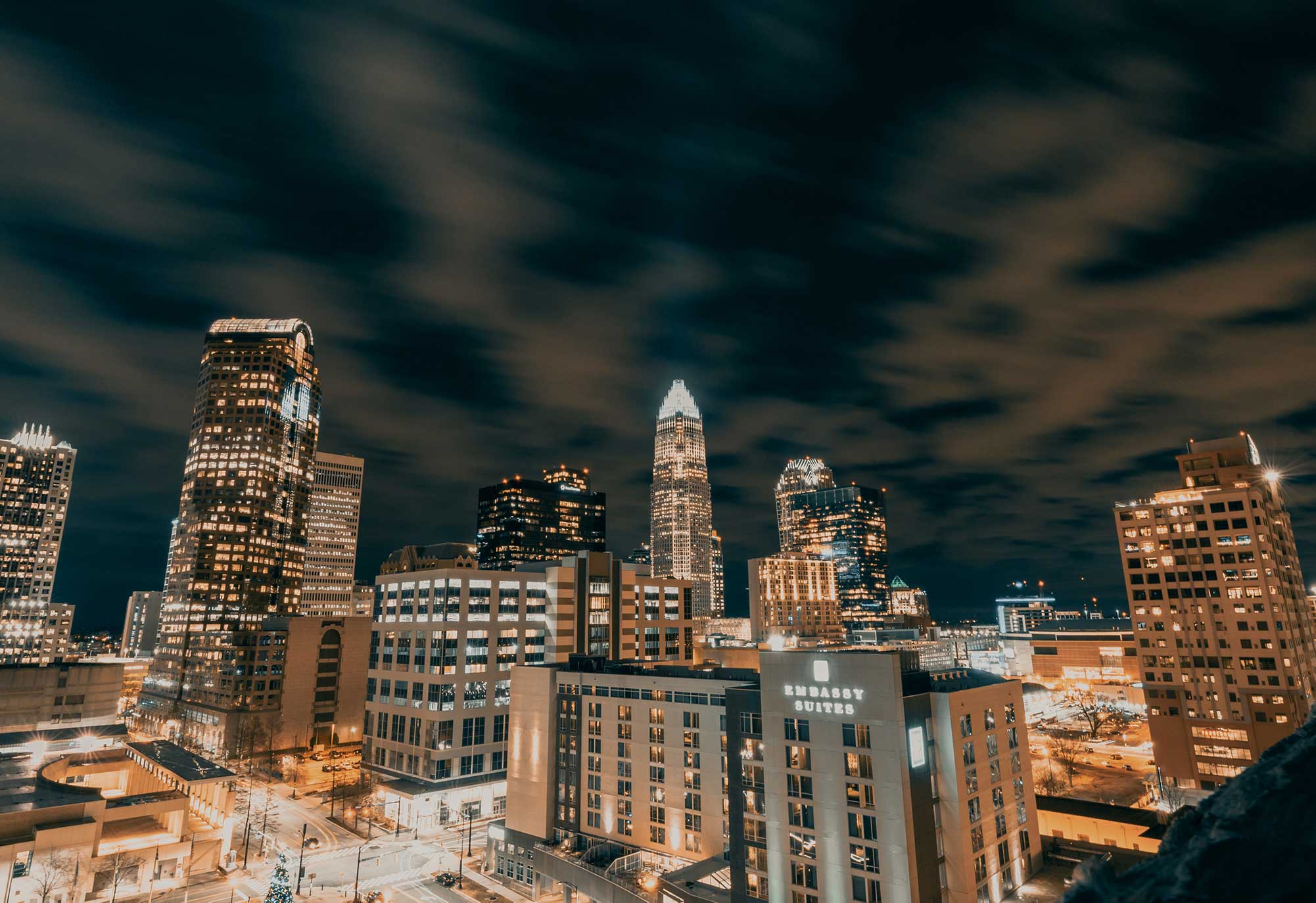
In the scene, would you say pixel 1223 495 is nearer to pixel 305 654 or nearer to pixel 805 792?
pixel 805 792

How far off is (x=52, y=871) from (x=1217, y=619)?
179228 mm

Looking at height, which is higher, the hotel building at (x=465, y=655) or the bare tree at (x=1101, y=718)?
the hotel building at (x=465, y=655)

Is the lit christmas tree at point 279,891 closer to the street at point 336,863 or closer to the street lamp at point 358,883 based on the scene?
the street lamp at point 358,883

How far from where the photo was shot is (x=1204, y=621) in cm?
12444

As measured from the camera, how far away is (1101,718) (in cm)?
17100

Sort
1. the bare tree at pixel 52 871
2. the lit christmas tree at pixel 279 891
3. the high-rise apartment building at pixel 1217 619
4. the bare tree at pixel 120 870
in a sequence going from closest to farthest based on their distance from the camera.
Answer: the lit christmas tree at pixel 279 891 → the bare tree at pixel 52 871 → the bare tree at pixel 120 870 → the high-rise apartment building at pixel 1217 619

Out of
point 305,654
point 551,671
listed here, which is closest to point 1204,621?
point 551,671

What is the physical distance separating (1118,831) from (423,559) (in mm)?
146891

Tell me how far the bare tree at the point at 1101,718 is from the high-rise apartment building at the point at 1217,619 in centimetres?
3632

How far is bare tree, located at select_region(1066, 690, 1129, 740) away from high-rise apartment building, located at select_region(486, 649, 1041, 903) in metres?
109

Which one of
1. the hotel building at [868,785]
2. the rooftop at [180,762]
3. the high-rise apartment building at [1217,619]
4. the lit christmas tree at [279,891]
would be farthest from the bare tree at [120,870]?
the high-rise apartment building at [1217,619]

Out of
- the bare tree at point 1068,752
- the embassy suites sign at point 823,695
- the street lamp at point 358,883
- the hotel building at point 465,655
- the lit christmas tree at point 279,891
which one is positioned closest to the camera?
the lit christmas tree at point 279,891

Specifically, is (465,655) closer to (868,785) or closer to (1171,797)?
(868,785)

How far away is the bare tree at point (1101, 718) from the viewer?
527ft
